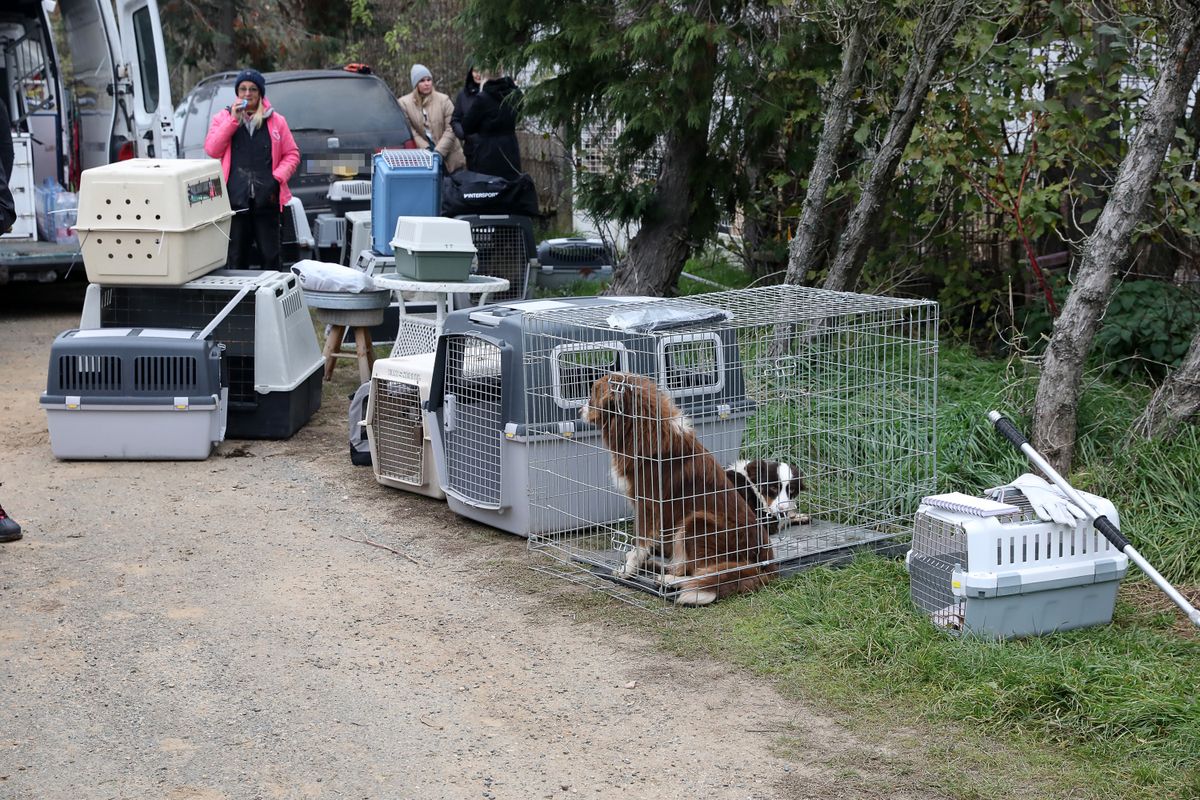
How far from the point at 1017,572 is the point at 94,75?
33.1ft

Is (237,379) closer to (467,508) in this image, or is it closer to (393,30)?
(467,508)

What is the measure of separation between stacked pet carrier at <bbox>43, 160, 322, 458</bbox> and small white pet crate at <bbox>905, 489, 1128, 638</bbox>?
4.01 m

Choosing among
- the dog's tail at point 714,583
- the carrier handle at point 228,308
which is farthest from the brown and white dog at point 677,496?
the carrier handle at point 228,308

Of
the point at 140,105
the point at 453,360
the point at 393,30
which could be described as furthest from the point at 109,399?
the point at 393,30

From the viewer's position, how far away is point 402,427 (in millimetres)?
6195

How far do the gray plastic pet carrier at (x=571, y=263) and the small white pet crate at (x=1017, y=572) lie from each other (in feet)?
21.5

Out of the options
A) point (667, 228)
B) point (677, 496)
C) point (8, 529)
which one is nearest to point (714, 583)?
point (677, 496)

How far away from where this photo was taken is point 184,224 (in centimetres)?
677

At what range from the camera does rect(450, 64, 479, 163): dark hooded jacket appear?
10758 millimetres

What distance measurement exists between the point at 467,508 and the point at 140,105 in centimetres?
674

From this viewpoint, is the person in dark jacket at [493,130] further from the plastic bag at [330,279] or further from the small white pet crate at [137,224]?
the small white pet crate at [137,224]

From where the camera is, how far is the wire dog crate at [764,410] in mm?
5129

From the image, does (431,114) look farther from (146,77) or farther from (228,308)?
(228,308)

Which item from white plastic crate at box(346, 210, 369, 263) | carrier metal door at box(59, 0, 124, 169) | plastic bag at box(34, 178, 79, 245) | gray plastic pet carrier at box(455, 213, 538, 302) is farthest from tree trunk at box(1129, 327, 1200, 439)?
carrier metal door at box(59, 0, 124, 169)
